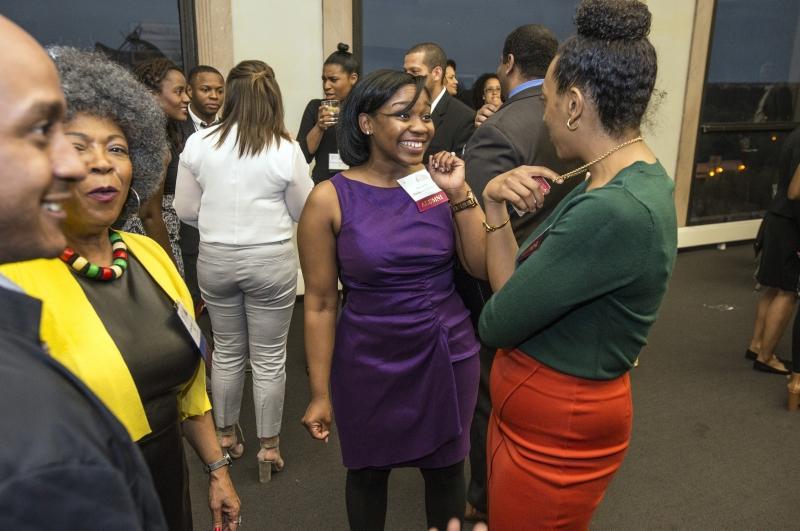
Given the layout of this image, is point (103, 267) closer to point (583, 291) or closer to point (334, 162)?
point (583, 291)

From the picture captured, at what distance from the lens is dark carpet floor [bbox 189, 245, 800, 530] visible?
238 centimetres

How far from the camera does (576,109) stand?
127 cm

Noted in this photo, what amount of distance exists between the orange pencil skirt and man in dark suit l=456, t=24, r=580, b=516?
0.58 meters

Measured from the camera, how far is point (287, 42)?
14.7ft

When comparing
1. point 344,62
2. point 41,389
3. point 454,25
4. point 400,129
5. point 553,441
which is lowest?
point 553,441

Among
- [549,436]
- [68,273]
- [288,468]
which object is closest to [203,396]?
[68,273]

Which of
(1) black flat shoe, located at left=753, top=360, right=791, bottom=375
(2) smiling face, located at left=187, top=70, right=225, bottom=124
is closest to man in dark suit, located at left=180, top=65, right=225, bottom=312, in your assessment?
(2) smiling face, located at left=187, top=70, right=225, bottom=124

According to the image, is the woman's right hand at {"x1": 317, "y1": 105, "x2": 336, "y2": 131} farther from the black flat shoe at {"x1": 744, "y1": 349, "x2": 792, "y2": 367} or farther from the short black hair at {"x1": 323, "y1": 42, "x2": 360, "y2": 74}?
the black flat shoe at {"x1": 744, "y1": 349, "x2": 792, "y2": 367}

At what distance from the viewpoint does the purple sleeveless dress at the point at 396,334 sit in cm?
168

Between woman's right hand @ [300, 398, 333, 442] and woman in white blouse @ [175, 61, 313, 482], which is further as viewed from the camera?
woman in white blouse @ [175, 61, 313, 482]

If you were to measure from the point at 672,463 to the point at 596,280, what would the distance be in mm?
2021

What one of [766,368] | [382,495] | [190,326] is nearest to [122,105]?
[190,326]

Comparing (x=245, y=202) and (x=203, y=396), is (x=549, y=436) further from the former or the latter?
(x=245, y=202)

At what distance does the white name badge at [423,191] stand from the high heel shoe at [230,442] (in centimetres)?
159
